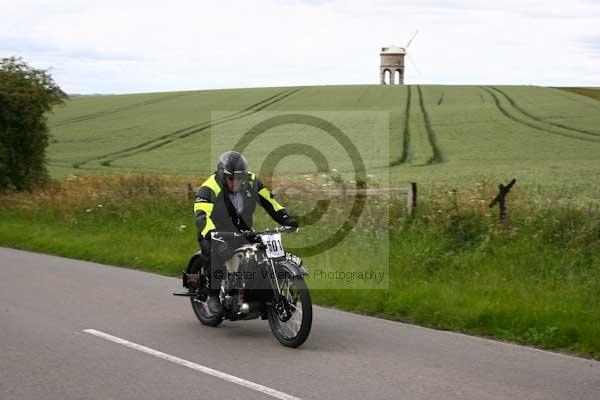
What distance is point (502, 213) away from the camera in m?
12.3

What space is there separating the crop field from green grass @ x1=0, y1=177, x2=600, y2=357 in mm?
6254

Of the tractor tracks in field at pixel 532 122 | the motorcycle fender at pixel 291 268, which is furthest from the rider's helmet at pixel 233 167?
the tractor tracks in field at pixel 532 122

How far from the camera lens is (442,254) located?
38.5 feet

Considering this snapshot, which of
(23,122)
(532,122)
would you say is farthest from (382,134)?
(23,122)

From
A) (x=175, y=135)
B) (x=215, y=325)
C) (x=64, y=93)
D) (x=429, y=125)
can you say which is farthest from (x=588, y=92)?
(x=215, y=325)

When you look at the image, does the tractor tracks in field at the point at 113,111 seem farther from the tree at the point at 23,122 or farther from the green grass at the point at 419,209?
the tree at the point at 23,122

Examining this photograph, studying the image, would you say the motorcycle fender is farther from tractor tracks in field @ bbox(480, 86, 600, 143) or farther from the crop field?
tractor tracks in field @ bbox(480, 86, 600, 143)

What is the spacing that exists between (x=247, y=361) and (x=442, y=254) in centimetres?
551

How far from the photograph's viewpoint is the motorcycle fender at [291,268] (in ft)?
23.9

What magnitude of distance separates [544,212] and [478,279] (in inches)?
108

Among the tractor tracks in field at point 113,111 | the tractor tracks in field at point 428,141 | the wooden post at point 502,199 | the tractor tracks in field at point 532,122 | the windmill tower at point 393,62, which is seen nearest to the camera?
the wooden post at point 502,199

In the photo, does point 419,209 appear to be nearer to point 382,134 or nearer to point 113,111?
point 382,134

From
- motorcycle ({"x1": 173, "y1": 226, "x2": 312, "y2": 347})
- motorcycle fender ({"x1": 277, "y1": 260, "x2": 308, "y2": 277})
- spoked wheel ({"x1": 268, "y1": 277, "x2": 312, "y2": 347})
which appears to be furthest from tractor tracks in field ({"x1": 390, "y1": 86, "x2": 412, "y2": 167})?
motorcycle fender ({"x1": 277, "y1": 260, "x2": 308, "y2": 277})

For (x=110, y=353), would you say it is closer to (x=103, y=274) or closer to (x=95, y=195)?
(x=103, y=274)
